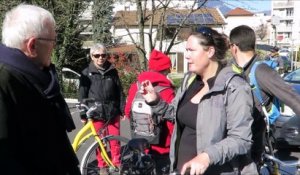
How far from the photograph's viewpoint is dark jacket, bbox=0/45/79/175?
6.55ft

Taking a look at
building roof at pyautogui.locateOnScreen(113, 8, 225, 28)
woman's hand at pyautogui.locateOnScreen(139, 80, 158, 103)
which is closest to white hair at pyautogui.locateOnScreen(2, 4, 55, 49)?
woman's hand at pyautogui.locateOnScreen(139, 80, 158, 103)

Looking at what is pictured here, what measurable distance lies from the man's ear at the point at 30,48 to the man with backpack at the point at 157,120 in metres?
2.25

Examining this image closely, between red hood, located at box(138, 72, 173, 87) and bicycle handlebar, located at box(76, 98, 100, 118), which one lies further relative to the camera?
bicycle handlebar, located at box(76, 98, 100, 118)

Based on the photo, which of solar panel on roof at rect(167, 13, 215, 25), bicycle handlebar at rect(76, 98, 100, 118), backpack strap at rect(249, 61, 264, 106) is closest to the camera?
backpack strap at rect(249, 61, 264, 106)

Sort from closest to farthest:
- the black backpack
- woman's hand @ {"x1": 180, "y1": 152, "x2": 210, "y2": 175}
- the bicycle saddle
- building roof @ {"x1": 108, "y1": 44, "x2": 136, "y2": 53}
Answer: woman's hand @ {"x1": 180, "y1": 152, "x2": 210, "y2": 175} < the bicycle saddle < the black backpack < building roof @ {"x1": 108, "y1": 44, "x2": 136, "y2": 53}

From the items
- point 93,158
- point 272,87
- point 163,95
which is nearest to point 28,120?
→ point 272,87

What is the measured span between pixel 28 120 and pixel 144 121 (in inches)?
95.4

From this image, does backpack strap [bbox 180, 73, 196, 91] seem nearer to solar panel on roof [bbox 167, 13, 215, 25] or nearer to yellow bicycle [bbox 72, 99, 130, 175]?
yellow bicycle [bbox 72, 99, 130, 175]

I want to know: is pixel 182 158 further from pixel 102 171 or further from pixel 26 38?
pixel 102 171

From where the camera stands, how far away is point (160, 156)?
4.54 m

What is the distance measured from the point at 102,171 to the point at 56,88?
3.64 meters

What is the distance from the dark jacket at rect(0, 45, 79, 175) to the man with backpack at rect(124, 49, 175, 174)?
219 centimetres

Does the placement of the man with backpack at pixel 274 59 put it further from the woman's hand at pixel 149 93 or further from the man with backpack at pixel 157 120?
the woman's hand at pixel 149 93

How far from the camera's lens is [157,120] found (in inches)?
170
